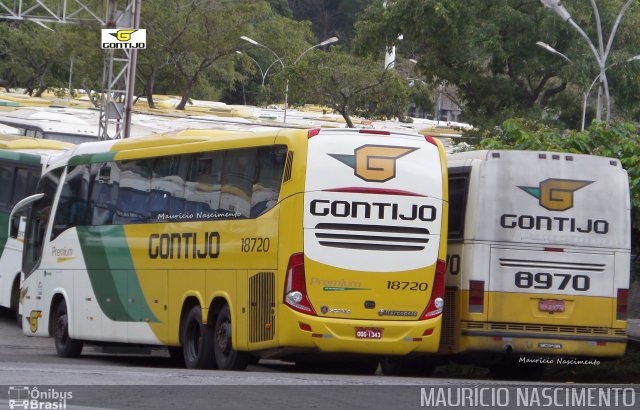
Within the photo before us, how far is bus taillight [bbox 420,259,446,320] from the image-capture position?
559 inches

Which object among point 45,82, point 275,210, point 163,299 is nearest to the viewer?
point 275,210

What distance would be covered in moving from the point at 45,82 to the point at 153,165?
5874 centimetres

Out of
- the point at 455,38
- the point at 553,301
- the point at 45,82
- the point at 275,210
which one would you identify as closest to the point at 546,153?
the point at 553,301

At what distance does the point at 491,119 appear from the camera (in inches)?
1577

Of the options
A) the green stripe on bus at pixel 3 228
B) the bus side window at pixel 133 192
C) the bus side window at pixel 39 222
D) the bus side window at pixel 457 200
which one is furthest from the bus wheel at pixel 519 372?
the green stripe on bus at pixel 3 228

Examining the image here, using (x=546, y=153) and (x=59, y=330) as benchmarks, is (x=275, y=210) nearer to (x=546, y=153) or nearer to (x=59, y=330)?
(x=546, y=153)

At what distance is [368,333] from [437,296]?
3.12 feet

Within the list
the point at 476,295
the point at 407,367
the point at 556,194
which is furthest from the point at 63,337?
the point at 556,194

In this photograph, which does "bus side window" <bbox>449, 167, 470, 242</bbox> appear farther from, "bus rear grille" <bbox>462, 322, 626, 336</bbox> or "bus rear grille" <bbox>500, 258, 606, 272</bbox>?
"bus rear grille" <bbox>462, 322, 626, 336</bbox>

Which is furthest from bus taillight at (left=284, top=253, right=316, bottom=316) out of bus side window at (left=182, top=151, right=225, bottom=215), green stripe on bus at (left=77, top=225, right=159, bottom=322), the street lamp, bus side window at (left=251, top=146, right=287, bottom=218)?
the street lamp

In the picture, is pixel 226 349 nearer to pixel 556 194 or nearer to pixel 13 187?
pixel 556 194

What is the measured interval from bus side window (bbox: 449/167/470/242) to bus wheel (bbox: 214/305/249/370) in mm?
2852

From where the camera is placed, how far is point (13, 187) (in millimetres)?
26203

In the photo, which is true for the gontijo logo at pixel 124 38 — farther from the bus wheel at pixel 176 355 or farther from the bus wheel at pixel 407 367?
the bus wheel at pixel 407 367
